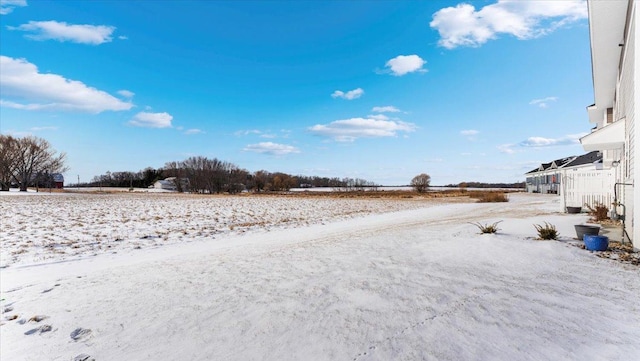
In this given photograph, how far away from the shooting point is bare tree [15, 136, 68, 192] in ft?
176

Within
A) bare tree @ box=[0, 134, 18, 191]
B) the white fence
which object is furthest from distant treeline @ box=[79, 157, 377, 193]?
the white fence

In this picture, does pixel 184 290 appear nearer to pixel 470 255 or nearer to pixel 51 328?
pixel 51 328

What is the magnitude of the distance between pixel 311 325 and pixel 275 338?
42cm

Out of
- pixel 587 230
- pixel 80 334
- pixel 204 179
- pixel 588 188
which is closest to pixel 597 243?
pixel 587 230

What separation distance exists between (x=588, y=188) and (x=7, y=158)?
70.8 meters

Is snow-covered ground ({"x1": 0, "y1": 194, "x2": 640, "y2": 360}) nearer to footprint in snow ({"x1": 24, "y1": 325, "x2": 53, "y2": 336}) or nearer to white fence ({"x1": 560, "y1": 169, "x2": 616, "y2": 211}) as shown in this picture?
footprint in snow ({"x1": 24, "y1": 325, "x2": 53, "y2": 336})

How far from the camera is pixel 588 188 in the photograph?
13.4 m

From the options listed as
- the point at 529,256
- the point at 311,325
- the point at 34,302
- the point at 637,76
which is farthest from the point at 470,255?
the point at 34,302

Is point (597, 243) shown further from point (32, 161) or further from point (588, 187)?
point (32, 161)

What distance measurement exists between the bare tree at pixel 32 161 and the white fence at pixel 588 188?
70.1 meters

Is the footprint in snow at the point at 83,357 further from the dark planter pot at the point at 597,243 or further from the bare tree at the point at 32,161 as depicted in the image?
the bare tree at the point at 32,161

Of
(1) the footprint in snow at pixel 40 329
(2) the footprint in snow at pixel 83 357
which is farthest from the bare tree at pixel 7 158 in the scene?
(2) the footprint in snow at pixel 83 357

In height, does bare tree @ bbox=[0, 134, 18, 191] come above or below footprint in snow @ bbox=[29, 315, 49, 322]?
above

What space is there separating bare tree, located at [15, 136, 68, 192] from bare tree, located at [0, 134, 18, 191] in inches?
25.0
